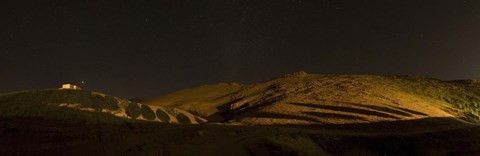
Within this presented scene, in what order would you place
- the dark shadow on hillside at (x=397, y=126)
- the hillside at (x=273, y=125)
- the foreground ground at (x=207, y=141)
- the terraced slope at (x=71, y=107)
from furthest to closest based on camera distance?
the dark shadow on hillside at (x=397, y=126), the terraced slope at (x=71, y=107), the hillside at (x=273, y=125), the foreground ground at (x=207, y=141)

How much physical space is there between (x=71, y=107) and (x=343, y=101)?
46.8 ft

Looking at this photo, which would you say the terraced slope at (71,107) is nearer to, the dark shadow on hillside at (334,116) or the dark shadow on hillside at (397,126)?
the dark shadow on hillside at (397,126)

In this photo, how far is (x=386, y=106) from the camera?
844 inches

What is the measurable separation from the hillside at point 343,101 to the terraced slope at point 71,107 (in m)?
5.17

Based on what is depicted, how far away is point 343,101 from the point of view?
896 inches

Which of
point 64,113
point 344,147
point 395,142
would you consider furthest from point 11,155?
point 395,142

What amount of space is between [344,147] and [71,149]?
892 centimetres

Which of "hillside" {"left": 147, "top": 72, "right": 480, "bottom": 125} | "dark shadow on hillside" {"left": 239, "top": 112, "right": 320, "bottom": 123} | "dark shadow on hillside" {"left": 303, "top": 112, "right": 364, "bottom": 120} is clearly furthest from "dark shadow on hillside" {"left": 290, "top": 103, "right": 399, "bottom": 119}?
"dark shadow on hillside" {"left": 239, "top": 112, "right": 320, "bottom": 123}

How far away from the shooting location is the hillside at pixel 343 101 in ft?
65.7

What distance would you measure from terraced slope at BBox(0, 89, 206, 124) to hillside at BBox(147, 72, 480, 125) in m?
5.17

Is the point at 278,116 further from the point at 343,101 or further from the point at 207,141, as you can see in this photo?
the point at 207,141

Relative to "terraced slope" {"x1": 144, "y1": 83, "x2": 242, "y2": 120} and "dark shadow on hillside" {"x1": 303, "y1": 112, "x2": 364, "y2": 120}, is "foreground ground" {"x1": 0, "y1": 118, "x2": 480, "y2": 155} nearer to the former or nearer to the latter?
"dark shadow on hillside" {"x1": 303, "y1": 112, "x2": 364, "y2": 120}

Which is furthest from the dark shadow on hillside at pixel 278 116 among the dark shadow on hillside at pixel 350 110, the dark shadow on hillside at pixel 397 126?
the dark shadow on hillside at pixel 350 110

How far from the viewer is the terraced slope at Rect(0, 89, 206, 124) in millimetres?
15672
